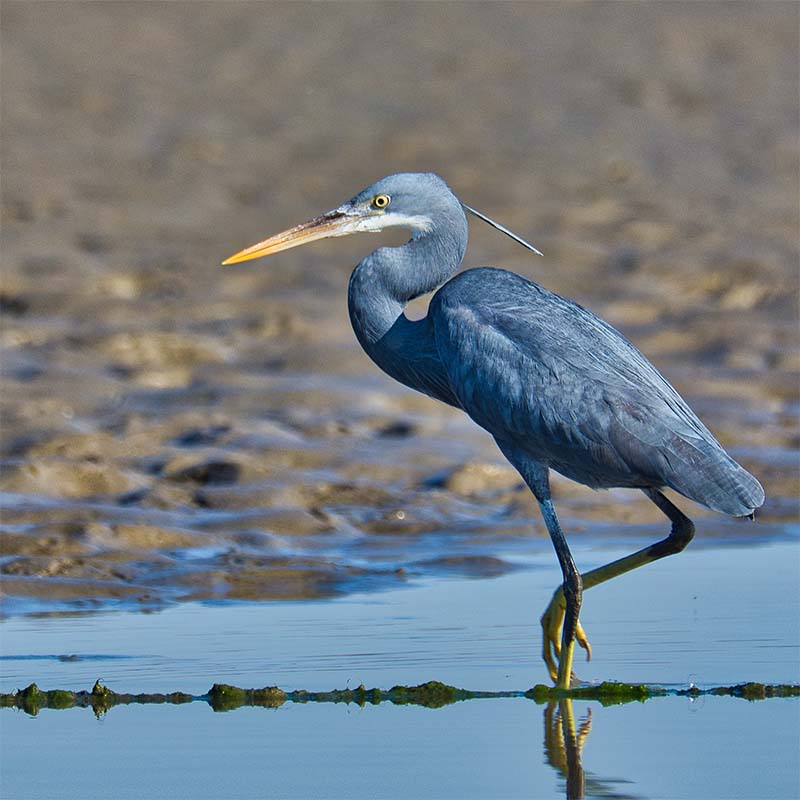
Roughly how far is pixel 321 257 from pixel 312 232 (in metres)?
5.55

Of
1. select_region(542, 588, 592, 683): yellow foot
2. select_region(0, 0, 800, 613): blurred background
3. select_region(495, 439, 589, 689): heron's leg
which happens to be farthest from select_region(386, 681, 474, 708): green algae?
select_region(0, 0, 800, 613): blurred background

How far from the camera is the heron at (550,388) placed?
612cm

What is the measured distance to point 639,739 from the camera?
5.25 m

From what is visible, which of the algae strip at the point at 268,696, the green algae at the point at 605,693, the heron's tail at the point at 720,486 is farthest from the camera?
the heron's tail at the point at 720,486

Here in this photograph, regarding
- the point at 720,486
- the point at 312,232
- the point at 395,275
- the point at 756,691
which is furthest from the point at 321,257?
the point at 756,691

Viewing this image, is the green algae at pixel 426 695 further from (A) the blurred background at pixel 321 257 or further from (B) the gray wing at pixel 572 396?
(A) the blurred background at pixel 321 257

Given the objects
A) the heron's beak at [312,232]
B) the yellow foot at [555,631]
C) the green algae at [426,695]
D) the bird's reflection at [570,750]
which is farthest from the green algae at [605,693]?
the heron's beak at [312,232]

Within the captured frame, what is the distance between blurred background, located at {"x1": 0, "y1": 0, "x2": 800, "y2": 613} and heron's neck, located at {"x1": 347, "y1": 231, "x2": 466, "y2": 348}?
3.94 feet

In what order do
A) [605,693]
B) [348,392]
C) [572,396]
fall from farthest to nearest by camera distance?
[348,392] < [572,396] < [605,693]

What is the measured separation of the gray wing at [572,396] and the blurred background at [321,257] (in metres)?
1.44

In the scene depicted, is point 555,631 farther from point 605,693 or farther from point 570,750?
point 570,750

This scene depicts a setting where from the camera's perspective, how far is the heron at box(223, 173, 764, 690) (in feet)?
20.1

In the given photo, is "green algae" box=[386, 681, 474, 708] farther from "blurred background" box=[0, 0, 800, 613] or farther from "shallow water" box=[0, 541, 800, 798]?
"blurred background" box=[0, 0, 800, 613]

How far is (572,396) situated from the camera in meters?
6.24
